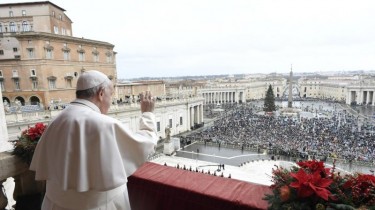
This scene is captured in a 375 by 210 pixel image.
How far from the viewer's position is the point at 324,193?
1.89 metres

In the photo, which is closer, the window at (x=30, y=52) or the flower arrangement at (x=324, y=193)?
the flower arrangement at (x=324, y=193)

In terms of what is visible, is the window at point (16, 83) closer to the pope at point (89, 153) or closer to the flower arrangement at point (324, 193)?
the pope at point (89, 153)

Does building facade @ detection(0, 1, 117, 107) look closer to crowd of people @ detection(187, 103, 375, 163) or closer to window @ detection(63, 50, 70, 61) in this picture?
window @ detection(63, 50, 70, 61)

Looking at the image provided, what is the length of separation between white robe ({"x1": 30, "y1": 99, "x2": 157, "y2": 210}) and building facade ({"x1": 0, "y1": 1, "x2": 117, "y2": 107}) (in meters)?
27.0

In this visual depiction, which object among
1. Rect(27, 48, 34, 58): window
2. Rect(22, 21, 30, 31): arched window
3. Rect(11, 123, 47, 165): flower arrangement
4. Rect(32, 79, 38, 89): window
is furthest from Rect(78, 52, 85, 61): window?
Rect(11, 123, 47, 165): flower arrangement

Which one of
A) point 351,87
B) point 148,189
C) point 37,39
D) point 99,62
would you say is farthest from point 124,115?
point 351,87

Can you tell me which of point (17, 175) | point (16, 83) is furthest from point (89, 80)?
point (16, 83)

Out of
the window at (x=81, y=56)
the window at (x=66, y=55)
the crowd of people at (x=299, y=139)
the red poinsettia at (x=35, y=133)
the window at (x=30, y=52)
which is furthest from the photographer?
the window at (x=81, y=56)

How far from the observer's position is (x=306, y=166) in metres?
2.39

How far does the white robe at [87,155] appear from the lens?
1906 millimetres

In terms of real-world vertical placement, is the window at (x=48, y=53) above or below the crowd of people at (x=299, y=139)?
above

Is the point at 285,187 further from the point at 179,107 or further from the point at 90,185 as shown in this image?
the point at 179,107

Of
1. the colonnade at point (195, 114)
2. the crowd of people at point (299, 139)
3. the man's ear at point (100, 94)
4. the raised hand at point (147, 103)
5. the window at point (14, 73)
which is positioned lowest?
the crowd of people at point (299, 139)

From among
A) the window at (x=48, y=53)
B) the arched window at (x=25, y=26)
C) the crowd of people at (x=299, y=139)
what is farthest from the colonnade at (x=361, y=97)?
the arched window at (x=25, y=26)
